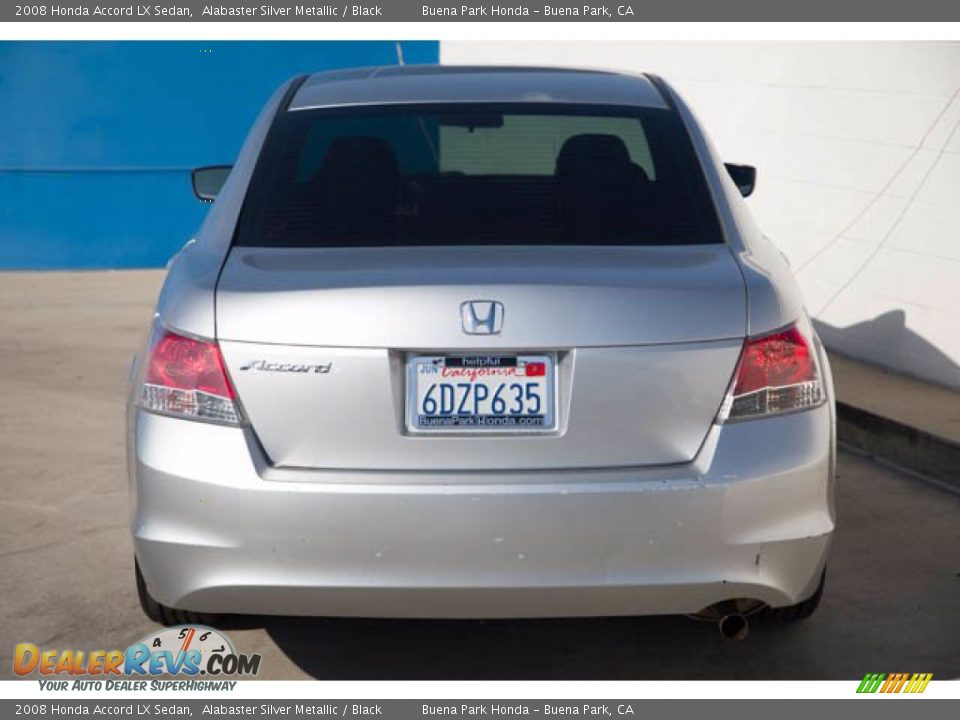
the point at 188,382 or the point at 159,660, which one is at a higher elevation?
the point at 188,382

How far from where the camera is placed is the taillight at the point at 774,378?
3590mm

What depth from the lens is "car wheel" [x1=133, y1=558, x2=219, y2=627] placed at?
4.00 metres

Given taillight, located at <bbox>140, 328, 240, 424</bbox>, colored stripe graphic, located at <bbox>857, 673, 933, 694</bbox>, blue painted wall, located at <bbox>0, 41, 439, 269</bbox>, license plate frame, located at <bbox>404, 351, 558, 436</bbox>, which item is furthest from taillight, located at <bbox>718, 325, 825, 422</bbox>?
blue painted wall, located at <bbox>0, 41, 439, 269</bbox>

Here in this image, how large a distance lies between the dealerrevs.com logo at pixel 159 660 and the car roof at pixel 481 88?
1.60 metres

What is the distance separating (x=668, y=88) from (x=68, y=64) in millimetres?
9798

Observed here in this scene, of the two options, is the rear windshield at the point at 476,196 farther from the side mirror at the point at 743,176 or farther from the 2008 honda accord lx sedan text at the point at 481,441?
the side mirror at the point at 743,176

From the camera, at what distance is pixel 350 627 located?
4.55m

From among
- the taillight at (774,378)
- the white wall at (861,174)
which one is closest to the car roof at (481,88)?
the taillight at (774,378)

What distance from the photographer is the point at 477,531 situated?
3.47 m

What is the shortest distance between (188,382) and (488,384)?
0.72 meters

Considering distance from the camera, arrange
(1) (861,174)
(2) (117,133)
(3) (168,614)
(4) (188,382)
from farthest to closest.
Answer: (2) (117,133), (1) (861,174), (3) (168,614), (4) (188,382)

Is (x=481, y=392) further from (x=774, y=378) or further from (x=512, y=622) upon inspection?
(x=512, y=622)
